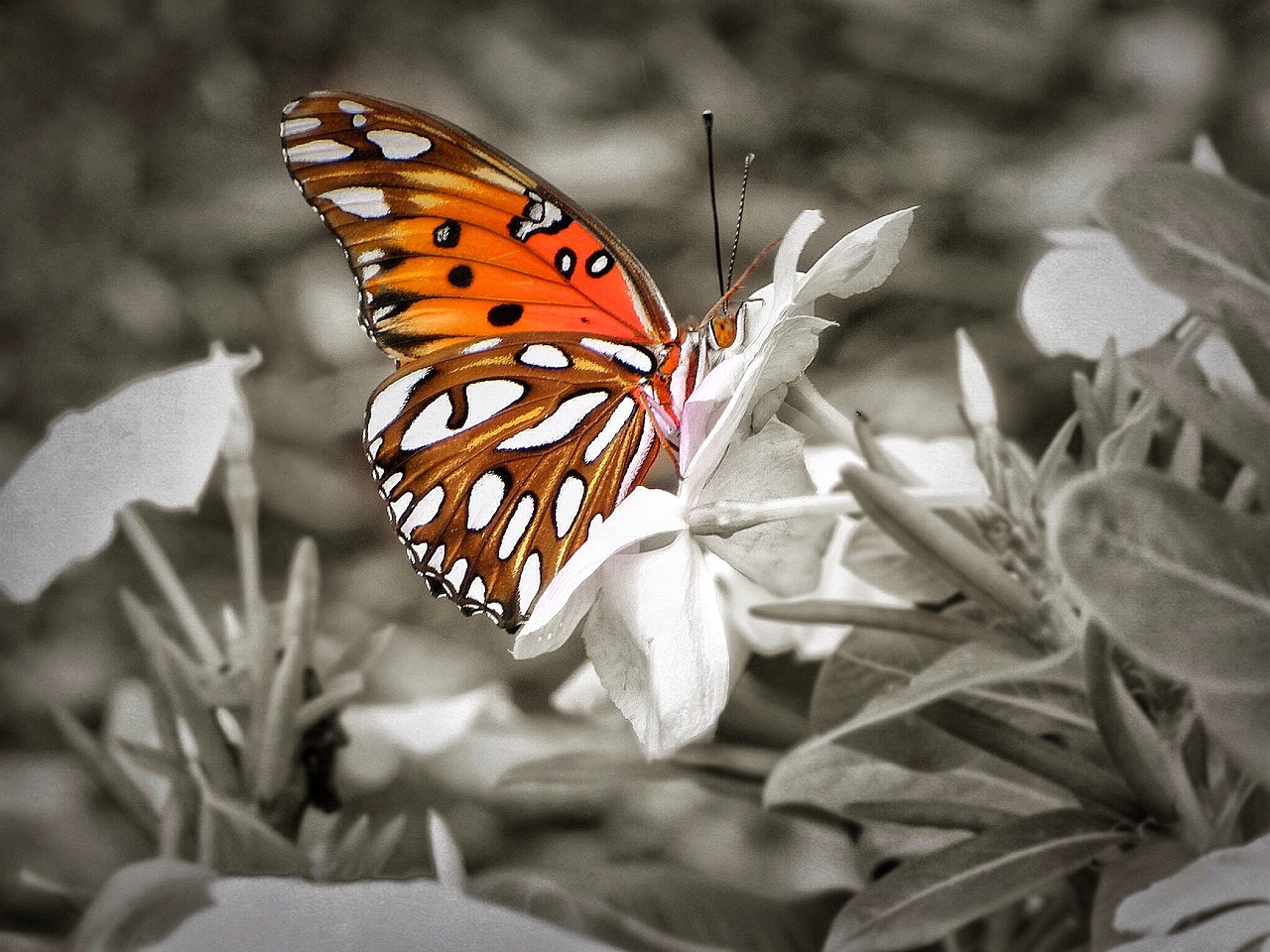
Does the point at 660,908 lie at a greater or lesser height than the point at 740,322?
lesser

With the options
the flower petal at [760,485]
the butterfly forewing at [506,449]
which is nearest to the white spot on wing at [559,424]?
the butterfly forewing at [506,449]

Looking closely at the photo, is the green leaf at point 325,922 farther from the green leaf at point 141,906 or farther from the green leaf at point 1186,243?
the green leaf at point 1186,243

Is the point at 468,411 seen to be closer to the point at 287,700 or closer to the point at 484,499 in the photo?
the point at 484,499

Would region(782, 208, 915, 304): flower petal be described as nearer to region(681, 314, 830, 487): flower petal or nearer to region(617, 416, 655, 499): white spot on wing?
region(681, 314, 830, 487): flower petal

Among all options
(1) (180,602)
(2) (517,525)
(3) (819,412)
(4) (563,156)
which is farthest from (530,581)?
(4) (563,156)

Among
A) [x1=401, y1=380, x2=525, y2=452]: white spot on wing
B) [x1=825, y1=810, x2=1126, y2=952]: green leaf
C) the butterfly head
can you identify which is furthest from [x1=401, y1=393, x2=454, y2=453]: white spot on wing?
[x1=825, y1=810, x2=1126, y2=952]: green leaf

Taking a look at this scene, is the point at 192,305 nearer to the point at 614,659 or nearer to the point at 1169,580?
the point at 614,659
